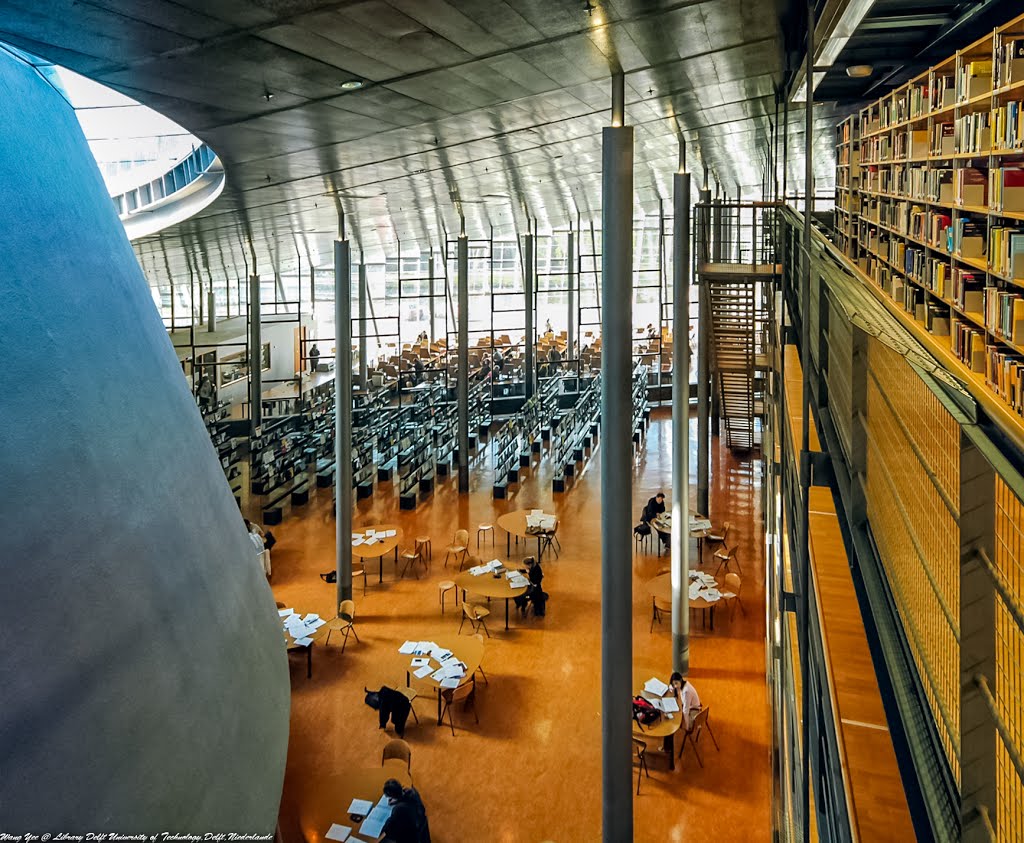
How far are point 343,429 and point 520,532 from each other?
2604 mm

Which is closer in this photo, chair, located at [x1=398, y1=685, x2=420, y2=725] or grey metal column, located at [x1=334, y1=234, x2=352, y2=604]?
chair, located at [x1=398, y1=685, x2=420, y2=725]

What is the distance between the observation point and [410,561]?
34.1 feet

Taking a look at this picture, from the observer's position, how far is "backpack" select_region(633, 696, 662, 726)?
6242 mm

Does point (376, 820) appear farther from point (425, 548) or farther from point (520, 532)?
point (425, 548)

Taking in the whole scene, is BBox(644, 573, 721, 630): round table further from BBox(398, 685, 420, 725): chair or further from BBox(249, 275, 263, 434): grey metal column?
BBox(249, 275, 263, 434): grey metal column

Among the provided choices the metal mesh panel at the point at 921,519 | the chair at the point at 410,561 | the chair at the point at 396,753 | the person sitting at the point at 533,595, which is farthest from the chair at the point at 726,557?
the metal mesh panel at the point at 921,519

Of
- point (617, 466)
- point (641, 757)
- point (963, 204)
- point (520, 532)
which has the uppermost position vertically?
point (963, 204)

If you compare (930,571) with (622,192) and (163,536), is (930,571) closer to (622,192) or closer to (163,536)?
(163,536)

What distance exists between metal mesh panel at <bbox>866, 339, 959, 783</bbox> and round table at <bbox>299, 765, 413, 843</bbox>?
13.9 feet

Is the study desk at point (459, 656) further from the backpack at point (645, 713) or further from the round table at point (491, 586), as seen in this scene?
the backpack at point (645, 713)

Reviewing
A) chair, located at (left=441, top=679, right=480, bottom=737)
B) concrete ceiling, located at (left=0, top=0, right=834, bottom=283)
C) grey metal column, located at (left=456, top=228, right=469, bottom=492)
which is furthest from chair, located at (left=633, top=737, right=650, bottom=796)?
grey metal column, located at (left=456, top=228, right=469, bottom=492)

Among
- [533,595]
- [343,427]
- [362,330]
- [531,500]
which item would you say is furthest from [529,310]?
[533,595]

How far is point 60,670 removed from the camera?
221 cm

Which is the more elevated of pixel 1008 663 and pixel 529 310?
pixel 529 310
